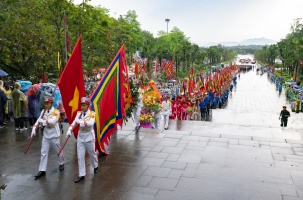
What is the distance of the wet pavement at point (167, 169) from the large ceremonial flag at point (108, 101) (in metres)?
0.65

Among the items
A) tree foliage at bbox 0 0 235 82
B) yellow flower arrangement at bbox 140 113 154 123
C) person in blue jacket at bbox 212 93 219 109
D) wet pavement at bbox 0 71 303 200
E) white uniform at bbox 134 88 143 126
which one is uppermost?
tree foliage at bbox 0 0 235 82

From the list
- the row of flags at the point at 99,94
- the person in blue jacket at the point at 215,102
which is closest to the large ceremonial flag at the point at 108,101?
the row of flags at the point at 99,94

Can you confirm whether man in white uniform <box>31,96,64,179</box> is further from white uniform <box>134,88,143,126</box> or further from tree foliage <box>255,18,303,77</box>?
tree foliage <box>255,18,303,77</box>

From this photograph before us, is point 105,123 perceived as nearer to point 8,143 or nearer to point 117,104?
point 117,104

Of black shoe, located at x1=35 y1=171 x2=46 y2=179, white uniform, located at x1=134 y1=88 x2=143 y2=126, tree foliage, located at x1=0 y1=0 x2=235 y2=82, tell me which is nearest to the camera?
black shoe, located at x1=35 y1=171 x2=46 y2=179

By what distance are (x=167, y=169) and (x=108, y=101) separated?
6.72 feet

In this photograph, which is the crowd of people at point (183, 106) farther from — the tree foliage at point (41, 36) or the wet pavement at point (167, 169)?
the tree foliage at point (41, 36)

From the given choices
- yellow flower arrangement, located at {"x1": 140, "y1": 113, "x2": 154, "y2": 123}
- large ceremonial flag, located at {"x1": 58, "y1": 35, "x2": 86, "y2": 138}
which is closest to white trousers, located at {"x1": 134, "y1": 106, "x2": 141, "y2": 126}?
yellow flower arrangement, located at {"x1": 140, "y1": 113, "x2": 154, "y2": 123}

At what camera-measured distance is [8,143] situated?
8789mm

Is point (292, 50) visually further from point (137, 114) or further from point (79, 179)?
point (79, 179)

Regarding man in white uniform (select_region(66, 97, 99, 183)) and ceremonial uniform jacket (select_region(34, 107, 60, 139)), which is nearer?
man in white uniform (select_region(66, 97, 99, 183))

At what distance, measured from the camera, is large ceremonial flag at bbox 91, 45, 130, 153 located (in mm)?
7293

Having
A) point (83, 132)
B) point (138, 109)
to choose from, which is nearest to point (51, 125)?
point (83, 132)

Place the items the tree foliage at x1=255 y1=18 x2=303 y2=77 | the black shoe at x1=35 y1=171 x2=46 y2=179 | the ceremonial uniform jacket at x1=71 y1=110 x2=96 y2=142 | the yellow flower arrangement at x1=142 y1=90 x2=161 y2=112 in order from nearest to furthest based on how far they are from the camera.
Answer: the ceremonial uniform jacket at x1=71 y1=110 x2=96 y2=142, the black shoe at x1=35 y1=171 x2=46 y2=179, the yellow flower arrangement at x1=142 y1=90 x2=161 y2=112, the tree foliage at x1=255 y1=18 x2=303 y2=77
